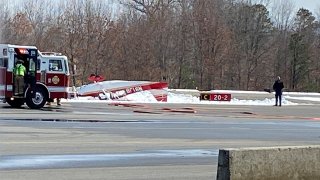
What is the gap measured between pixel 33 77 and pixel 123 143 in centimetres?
1360

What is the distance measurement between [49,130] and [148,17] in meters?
52.4

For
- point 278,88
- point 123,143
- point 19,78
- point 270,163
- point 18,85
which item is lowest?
point 123,143

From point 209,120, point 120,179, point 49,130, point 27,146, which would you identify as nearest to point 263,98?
point 209,120

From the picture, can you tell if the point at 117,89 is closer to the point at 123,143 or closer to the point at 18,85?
the point at 18,85

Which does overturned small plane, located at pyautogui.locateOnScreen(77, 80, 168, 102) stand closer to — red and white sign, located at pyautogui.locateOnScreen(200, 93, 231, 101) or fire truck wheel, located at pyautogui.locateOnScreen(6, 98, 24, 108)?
red and white sign, located at pyautogui.locateOnScreen(200, 93, 231, 101)

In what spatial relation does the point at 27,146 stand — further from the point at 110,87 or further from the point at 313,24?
the point at 313,24

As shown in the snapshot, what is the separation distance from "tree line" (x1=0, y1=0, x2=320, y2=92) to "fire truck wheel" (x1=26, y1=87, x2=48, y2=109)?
93.3 feet

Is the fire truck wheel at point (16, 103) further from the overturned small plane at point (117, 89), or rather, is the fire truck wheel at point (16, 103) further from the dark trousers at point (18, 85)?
the overturned small plane at point (117, 89)

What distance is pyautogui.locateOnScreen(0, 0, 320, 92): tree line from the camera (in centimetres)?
6531

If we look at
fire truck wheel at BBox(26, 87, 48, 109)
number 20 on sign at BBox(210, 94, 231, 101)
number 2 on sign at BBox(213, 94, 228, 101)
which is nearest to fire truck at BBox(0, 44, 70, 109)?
fire truck wheel at BBox(26, 87, 48, 109)

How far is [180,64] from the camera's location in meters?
70.1

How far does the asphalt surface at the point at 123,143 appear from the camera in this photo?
37.8 feet

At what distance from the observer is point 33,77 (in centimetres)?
2884

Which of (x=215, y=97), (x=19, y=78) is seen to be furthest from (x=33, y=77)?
(x=215, y=97)
